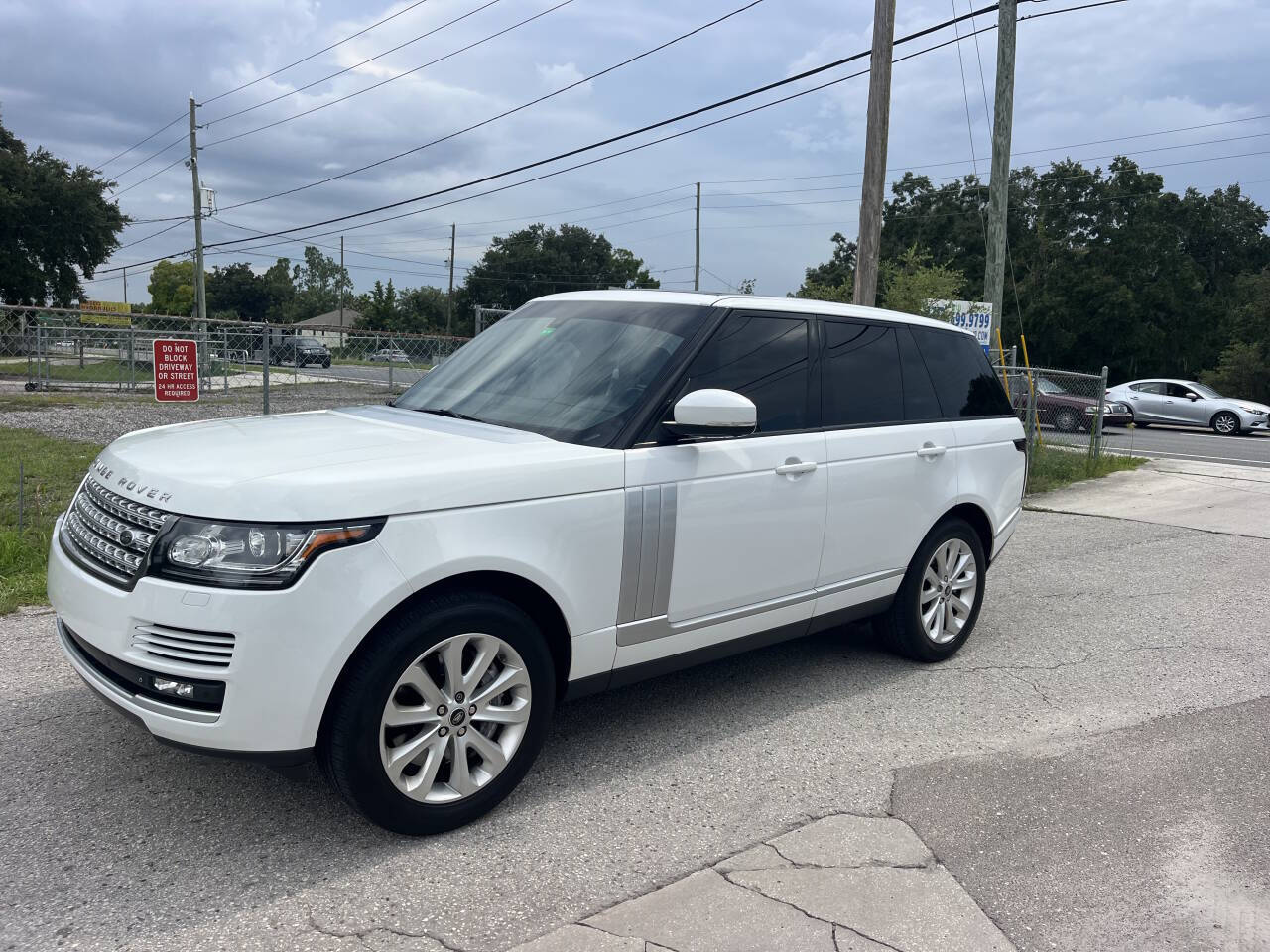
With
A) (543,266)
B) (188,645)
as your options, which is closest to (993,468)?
(188,645)

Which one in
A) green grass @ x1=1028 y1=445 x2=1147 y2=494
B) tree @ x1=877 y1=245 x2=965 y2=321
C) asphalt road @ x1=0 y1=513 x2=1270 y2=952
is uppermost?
tree @ x1=877 y1=245 x2=965 y2=321

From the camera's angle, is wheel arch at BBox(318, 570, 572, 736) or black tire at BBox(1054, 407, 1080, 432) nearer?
wheel arch at BBox(318, 570, 572, 736)

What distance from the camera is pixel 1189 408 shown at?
26.8m

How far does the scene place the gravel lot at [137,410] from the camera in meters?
14.1

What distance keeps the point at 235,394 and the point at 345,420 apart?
18723mm

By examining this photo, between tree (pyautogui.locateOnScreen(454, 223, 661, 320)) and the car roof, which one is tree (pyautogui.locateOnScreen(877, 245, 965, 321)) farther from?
tree (pyautogui.locateOnScreen(454, 223, 661, 320))

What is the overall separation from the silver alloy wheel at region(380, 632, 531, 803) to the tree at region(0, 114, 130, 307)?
50.1 m

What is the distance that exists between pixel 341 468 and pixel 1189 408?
93.6 feet

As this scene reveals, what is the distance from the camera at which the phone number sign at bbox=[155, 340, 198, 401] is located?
340 inches

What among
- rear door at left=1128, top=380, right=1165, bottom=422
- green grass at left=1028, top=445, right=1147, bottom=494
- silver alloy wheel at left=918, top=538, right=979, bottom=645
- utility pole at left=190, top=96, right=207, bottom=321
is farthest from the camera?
utility pole at left=190, top=96, right=207, bottom=321

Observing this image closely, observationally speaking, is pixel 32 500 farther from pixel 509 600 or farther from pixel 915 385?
pixel 915 385

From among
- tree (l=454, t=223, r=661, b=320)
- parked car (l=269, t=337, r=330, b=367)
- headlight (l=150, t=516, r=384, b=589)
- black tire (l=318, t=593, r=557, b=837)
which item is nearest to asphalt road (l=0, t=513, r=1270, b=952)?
black tire (l=318, t=593, r=557, b=837)

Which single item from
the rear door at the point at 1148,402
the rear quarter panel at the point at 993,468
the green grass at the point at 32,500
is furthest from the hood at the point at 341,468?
the rear door at the point at 1148,402

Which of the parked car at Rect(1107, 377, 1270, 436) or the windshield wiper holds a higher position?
the windshield wiper
